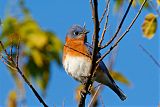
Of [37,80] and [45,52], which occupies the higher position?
[45,52]

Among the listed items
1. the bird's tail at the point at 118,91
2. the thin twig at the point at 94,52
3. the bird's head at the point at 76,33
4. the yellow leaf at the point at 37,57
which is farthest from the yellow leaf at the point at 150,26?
the yellow leaf at the point at 37,57

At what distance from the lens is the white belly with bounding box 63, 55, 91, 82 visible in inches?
268

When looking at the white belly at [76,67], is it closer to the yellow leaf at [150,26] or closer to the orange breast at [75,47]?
the orange breast at [75,47]

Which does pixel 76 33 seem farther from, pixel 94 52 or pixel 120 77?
pixel 94 52

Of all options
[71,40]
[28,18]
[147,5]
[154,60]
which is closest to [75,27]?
[71,40]

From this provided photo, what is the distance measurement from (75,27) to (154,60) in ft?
9.13

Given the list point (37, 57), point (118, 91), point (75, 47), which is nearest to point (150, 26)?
point (75, 47)

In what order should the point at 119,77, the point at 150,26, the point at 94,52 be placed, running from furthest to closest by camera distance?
1. the point at 119,77
2. the point at 150,26
3. the point at 94,52

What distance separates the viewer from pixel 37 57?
767 centimetres

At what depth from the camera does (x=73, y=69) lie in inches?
273

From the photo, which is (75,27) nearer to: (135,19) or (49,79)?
(49,79)

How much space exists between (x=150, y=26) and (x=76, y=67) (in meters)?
1.73

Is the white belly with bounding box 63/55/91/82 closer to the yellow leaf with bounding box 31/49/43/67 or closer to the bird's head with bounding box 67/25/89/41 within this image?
the bird's head with bounding box 67/25/89/41

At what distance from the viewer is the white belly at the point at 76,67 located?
680 cm
